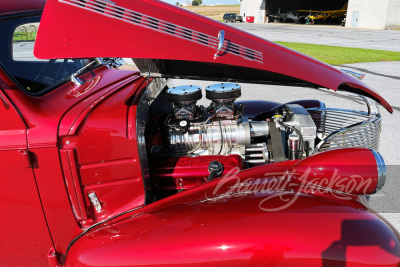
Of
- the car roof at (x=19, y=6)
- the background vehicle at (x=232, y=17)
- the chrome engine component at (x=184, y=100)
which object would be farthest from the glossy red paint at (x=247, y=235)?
the background vehicle at (x=232, y=17)

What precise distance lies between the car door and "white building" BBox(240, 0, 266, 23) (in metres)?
36.7

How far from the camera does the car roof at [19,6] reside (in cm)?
193

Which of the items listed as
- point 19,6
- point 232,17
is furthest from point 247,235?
point 232,17

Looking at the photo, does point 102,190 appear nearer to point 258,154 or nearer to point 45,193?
point 45,193

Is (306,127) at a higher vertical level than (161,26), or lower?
lower

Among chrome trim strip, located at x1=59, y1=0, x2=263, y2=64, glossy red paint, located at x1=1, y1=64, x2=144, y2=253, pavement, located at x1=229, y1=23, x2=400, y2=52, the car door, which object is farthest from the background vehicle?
the car door

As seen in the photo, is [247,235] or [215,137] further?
[215,137]

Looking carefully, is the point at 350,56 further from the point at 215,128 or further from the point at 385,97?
the point at 215,128

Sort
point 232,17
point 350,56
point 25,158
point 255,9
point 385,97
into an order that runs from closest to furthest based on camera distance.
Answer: point 25,158 → point 385,97 → point 350,56 → point 232,17 → point 255,9

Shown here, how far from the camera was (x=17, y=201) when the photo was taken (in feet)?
5.62

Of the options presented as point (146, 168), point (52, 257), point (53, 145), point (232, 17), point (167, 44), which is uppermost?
point (232, 17)

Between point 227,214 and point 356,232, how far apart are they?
600 millimetres

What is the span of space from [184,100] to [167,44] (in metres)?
0.71

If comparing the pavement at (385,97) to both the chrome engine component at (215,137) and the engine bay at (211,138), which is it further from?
the chrome engine component at (215,137)
